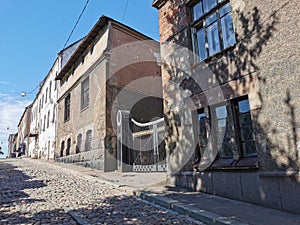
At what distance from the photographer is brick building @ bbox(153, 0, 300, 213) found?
421cm

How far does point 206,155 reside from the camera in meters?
5.82

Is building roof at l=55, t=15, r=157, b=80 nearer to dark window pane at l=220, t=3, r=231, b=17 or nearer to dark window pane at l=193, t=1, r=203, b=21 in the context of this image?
dark window pane at l=193, t=1, r=203, b=21

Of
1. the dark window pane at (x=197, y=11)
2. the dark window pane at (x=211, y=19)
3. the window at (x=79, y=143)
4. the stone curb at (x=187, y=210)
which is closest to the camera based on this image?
the stone curb at (x=187, y=210)

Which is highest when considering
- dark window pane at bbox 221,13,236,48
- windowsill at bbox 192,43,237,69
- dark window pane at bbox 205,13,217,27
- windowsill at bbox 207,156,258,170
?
dark window pane at bbox 205,13,217,27

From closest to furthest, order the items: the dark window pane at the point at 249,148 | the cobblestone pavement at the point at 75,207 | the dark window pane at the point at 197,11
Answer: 1. the cobblestone pavement at the point at 75,207
2. the dark window pane at the point at 249,148
3. the dark window pane at the point at 197,11

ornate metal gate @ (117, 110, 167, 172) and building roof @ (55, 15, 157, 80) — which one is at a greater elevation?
building roof @ (55, 15, 157, 80)

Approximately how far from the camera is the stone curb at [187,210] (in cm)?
354

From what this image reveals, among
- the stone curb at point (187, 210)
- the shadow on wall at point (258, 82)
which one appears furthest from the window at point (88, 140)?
the shadow on wall at point (258, 82)

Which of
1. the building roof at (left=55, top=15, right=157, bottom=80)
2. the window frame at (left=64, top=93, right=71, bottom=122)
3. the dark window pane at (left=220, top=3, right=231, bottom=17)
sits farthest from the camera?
the window frame at (left=64, top=93, right=71, bottom=122)

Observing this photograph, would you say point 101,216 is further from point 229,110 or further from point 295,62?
point 295,62

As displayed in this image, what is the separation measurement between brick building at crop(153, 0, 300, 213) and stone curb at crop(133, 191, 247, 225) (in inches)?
47.9

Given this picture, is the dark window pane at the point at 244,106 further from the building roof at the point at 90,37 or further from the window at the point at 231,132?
the building roof at the point at 90,37

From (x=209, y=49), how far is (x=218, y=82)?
1126mm

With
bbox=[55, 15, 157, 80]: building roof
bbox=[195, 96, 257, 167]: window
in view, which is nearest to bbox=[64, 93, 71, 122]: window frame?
bbox=[55, 15, 157, 80]: building roof
